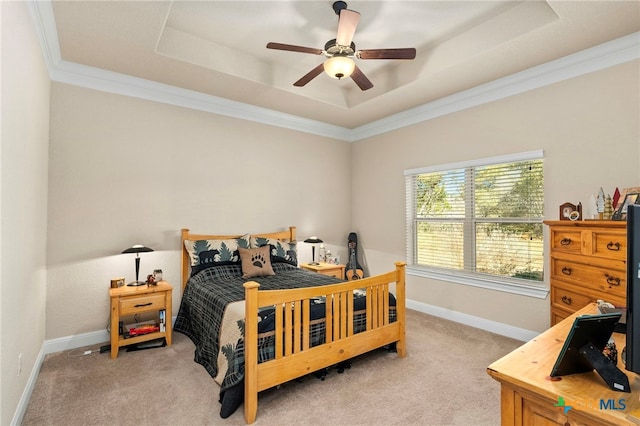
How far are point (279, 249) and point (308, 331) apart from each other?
186 cm

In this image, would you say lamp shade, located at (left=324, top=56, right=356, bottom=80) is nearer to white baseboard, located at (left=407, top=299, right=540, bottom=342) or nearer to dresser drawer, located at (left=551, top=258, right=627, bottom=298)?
dresser drawer, located at (left=551, top=258, right=627, bottom=298)

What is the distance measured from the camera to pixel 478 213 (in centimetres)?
396

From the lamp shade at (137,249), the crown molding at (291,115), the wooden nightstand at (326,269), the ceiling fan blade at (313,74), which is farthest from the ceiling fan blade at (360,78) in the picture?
the lamp shade at (137,249)

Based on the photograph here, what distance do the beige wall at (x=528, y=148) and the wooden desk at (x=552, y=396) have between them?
8.12 ft

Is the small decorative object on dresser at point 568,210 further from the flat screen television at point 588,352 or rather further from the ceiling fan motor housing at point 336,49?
the ceiling fan motor housing at point 336,49

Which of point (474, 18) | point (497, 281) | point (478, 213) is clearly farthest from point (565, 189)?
point (474, 18)

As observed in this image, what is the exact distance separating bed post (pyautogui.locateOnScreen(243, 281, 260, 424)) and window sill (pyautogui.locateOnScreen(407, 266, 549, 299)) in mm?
2855

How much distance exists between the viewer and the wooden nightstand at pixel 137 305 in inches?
119

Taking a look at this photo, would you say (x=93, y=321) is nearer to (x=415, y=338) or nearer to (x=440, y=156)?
(x=415, y=338)

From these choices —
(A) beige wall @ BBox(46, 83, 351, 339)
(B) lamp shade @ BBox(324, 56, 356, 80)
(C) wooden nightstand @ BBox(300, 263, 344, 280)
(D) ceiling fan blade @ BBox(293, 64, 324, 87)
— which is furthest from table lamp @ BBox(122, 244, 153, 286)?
(B) lamp shade @ BBox(324, 56, 356, 80)

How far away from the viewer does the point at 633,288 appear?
0.83 meters

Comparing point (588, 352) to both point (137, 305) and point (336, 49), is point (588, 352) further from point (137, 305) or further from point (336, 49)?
point (137, 305)

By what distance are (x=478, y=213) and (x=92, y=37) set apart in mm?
4318

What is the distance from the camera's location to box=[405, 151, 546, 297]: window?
3.47 metres
